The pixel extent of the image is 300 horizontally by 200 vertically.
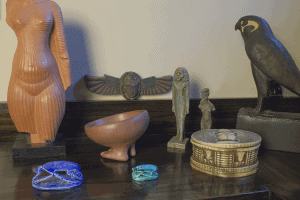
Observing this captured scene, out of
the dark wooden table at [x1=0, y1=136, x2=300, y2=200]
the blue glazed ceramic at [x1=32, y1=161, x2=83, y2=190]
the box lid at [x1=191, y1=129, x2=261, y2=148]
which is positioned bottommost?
the dark wooden table at [x1=0, y1=136, x2=300, y2=200]

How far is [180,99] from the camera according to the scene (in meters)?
0.92

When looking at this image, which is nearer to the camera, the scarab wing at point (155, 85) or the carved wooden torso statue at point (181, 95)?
the carved wooden torso statue at point (181, 95)

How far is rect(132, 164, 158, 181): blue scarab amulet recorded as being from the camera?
66 centimetres

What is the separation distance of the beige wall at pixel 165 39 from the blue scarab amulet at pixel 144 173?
1.35 feet

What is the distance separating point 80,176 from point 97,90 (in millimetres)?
418

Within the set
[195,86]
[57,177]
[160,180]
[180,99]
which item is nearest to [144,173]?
[160,180]

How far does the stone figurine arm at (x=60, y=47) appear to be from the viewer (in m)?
0.79

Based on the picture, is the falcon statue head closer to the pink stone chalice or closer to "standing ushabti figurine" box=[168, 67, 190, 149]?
"standing ushabti figurine" box=[168, 67, 190, 149]

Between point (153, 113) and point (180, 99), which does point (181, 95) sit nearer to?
point (180, 99)

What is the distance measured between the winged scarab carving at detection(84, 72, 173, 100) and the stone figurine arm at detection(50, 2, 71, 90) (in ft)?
0.53

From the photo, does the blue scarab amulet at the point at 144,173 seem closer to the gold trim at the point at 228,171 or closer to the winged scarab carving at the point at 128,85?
the gold trim at the point at 228,171

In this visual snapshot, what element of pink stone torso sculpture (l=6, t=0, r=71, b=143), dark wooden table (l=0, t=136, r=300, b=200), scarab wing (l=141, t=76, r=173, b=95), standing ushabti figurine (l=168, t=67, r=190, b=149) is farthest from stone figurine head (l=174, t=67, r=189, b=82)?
pink stone torso sculpture (l=6, t=0, r=71, b=143)

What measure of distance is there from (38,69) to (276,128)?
2.63ft

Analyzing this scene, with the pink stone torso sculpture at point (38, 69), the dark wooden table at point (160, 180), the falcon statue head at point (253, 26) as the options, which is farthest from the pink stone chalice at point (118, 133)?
the falcon statue head at point (253, 26)
